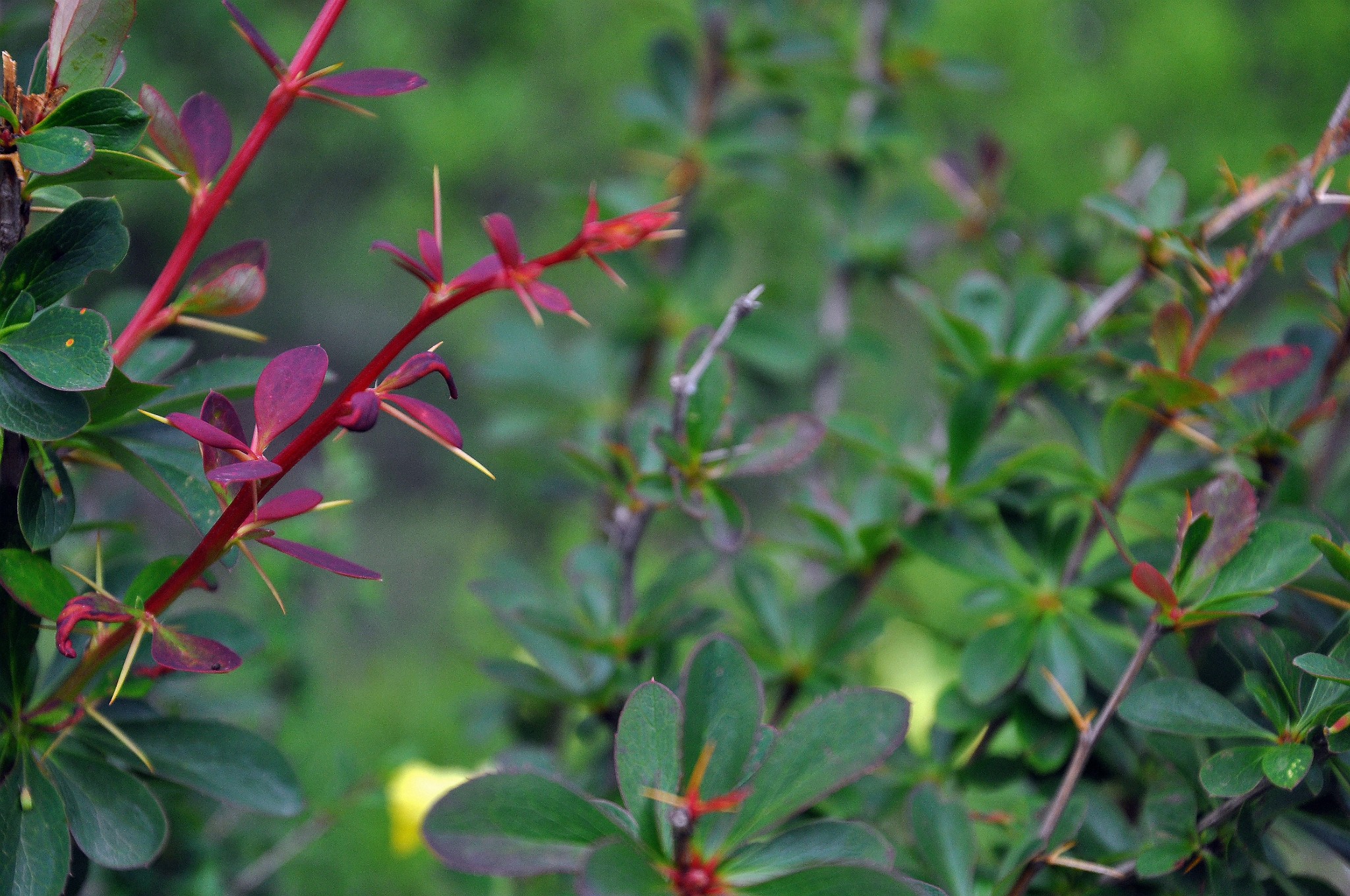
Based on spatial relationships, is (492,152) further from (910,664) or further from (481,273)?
(481,273)

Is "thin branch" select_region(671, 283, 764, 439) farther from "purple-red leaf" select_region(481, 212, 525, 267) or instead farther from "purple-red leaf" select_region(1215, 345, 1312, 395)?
"purple-red leaf" select_region(1215, 345, 1312, 395)

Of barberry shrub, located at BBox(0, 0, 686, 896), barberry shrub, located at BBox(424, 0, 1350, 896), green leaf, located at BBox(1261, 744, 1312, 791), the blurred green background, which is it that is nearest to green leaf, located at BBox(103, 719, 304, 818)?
barberry shrub, located at BBox(0, 0, 686, 896)

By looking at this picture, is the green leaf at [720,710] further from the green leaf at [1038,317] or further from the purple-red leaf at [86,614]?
the green leaf at [1038,317]

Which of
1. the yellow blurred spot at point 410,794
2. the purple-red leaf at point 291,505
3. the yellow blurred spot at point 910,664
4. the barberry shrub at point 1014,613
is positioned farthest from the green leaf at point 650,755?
the yellow blurred spot at point 910,664

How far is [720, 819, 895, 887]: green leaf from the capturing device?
27 cm

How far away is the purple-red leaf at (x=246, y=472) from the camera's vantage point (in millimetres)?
226

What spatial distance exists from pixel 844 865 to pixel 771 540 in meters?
0.29

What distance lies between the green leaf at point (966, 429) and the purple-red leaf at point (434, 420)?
29cm

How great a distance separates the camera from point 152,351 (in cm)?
Result: 37

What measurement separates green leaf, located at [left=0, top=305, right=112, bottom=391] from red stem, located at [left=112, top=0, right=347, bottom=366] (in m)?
0.02

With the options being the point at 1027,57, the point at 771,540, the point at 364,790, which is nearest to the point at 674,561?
the point at 771,540

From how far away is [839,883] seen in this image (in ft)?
0.80

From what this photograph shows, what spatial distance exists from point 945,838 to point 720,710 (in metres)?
0.13

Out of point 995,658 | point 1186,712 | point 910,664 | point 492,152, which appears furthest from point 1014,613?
point 492,152
